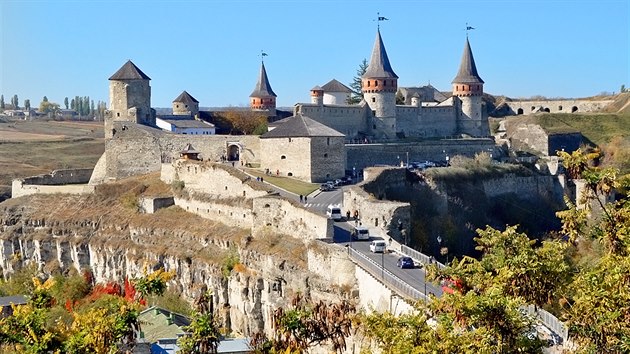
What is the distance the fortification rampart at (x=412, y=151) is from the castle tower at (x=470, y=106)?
2.73m

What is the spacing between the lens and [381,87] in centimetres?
7425

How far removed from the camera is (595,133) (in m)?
90.3

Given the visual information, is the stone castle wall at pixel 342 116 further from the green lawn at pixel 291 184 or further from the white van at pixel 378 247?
the white van at pixel 378 247

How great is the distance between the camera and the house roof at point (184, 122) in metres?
72.1

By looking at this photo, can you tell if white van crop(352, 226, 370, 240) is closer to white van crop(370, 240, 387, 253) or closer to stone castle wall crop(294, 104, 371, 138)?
white van crop(370, 240, 387, 253)

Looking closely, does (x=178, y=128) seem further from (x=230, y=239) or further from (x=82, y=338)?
(x=82, y=338)

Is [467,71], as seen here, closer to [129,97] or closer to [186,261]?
[129,97]

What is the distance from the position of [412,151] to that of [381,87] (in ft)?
17.5

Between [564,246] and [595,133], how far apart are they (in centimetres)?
7097

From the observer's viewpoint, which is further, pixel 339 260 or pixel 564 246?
pixel 339 260

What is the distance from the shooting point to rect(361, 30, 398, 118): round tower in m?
74.3

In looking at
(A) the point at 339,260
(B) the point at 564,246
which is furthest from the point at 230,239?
(B) the point at 564,246

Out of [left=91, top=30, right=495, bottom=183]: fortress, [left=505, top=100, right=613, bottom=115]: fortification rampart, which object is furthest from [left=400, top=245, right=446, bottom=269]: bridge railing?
[left=505, top=100, right=613, bottom=115]: fortification rampart

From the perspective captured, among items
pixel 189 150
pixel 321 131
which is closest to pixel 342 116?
pixel 321 131
